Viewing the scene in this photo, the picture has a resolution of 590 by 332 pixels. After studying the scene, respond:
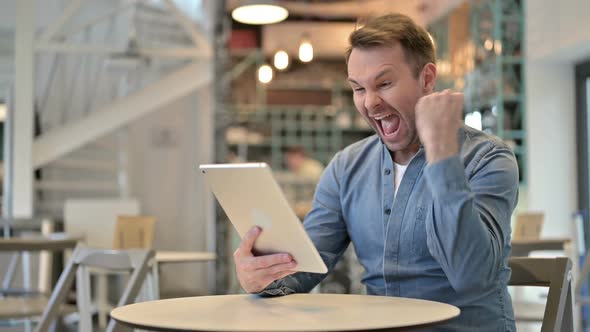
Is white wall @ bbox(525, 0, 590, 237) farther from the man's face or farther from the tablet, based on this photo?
the tablet

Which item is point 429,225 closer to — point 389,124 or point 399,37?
point 389,124

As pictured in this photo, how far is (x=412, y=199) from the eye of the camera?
6.95 ft

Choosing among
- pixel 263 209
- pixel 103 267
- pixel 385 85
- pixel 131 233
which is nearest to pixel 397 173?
pixel 385 85

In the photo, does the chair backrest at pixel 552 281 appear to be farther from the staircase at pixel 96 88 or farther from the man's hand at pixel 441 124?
the staircase at pixel 96 88

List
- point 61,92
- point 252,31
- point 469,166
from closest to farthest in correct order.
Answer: point 469,166, point 61,92, point 252,31

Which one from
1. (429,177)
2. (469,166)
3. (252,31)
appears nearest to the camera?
(429,177)

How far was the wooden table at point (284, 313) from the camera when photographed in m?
1.46

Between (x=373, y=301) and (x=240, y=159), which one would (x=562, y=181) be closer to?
(x=240, y=159)

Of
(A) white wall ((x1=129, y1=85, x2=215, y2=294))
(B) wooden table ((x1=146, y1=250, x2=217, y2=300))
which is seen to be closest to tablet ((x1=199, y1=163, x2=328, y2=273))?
(B) wooden table ((x1=146, y1=250, x2=217, y2=300))

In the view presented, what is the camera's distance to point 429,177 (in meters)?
1.77

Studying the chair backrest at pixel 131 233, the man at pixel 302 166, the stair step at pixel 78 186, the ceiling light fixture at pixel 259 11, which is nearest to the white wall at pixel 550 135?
the ceiling light fixture at pixel 259 11

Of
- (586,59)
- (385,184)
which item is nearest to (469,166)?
(385,184)

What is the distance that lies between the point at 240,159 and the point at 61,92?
2.50 m

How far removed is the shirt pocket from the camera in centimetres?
207
